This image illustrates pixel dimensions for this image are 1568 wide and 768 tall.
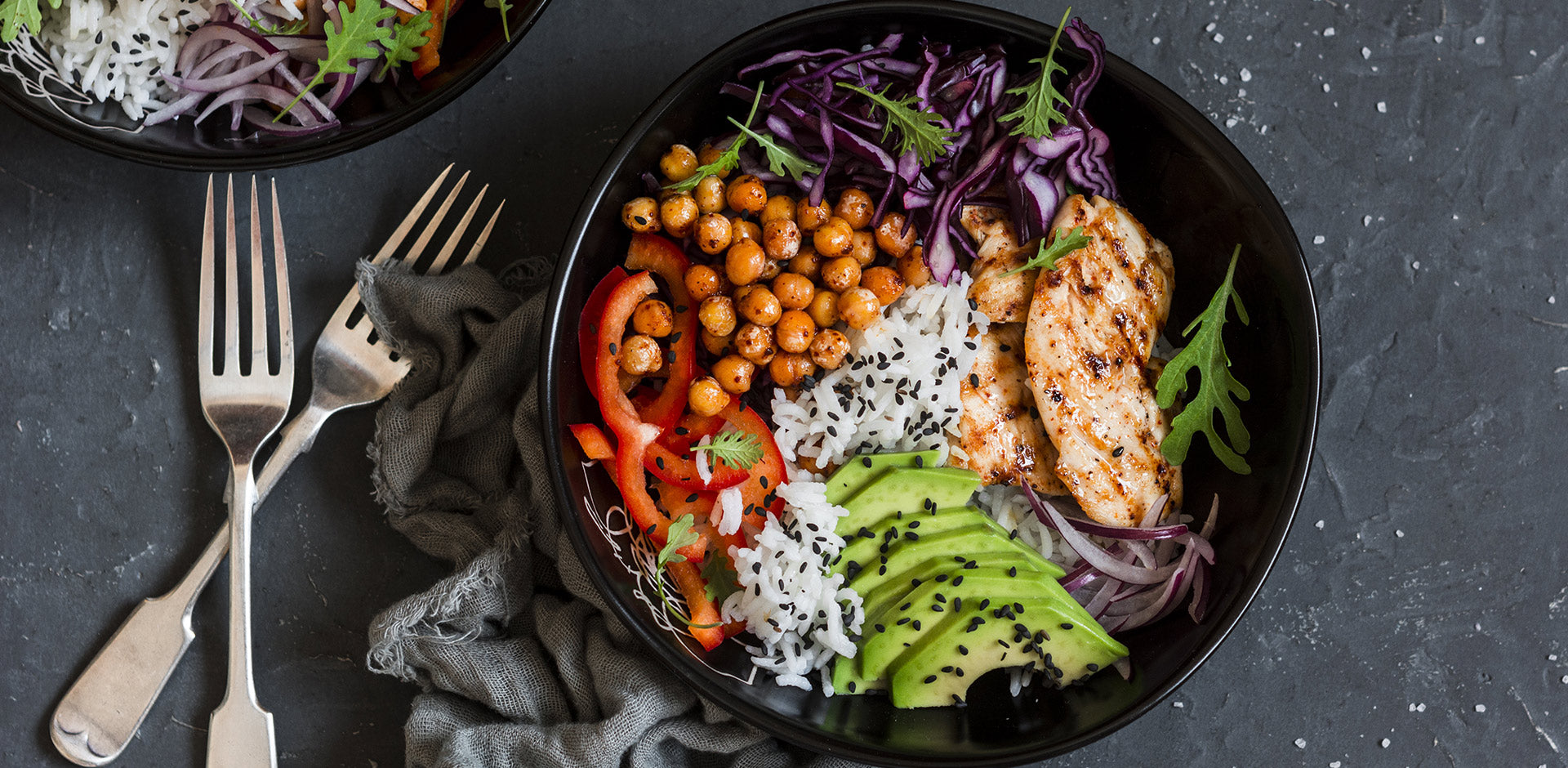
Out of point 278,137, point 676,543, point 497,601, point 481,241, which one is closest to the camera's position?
point 676,543

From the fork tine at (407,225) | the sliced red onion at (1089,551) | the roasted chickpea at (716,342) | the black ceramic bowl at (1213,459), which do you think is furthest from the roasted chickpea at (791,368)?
the fork tine at (407,225)

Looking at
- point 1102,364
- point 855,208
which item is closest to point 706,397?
point 855,208

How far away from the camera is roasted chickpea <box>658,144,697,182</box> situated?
2541 millimetres

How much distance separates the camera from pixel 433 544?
2850 millimetres

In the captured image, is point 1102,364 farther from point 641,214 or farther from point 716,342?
point 641,214

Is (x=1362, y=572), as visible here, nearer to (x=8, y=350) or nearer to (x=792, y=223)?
(x=792, y=223)

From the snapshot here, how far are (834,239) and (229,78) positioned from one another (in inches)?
69.0

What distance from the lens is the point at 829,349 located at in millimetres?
2492

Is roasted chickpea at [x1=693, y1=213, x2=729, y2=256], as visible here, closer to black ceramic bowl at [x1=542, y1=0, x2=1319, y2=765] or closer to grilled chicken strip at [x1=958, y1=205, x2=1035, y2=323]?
black ceramic bowl at [x1=542, y1=0, x2=1319, y2=765]

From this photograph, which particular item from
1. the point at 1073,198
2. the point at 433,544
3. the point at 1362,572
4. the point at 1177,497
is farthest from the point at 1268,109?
the point at 433,544

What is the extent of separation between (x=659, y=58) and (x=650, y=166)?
555 mm

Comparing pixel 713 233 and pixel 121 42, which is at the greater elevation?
pixel 121 42

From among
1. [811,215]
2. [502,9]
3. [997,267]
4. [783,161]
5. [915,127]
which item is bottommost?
[997,267]

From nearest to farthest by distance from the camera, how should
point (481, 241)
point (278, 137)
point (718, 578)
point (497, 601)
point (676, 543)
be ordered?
point (676, 543) → point (718, 578) → point (278, 137) → point (497, 601) → point (481, 241)
